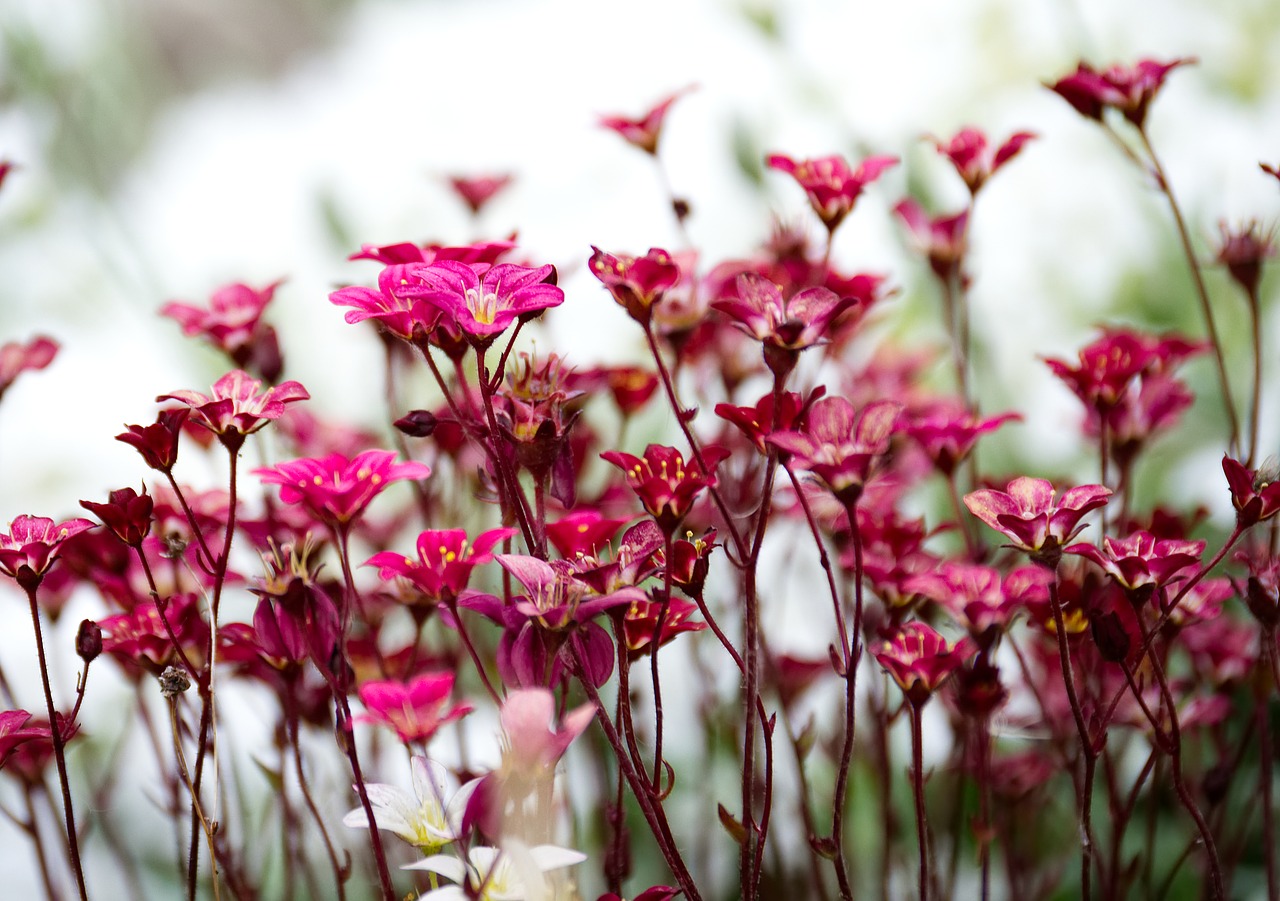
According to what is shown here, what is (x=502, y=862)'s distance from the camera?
36 centimetres

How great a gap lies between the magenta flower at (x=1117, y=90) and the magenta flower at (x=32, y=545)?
1.44 ft

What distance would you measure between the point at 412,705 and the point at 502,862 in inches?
2.2

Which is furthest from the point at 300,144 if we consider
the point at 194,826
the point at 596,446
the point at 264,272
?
the point at 194,826

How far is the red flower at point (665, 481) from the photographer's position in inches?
14.0

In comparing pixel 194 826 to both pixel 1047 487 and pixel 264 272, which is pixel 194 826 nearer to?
pixel 1047 487

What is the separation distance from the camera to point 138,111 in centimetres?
125

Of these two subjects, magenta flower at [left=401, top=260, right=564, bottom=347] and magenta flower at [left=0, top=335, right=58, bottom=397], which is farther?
magenta flower at [left=0, top=335, right=58, bottom=397]

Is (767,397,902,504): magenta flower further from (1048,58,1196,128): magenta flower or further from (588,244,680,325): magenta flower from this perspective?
(1048,58,1196,128): magenta flower

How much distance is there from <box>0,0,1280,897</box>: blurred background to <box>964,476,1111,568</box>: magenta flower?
1.73 feet

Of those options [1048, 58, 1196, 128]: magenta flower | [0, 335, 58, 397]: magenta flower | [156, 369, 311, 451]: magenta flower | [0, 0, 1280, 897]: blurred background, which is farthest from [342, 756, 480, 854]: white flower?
[0, 0, 1280, 897]: blurred background

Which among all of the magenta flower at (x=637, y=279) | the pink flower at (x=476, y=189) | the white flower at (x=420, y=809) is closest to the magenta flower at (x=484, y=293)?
the magenta flower at (x=637, y=279)

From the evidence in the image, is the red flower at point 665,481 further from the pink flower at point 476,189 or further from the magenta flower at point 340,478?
the pink flower at point 476,189

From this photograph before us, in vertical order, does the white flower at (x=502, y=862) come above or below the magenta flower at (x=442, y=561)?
below

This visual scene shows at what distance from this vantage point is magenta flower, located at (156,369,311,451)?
1.24 feet
